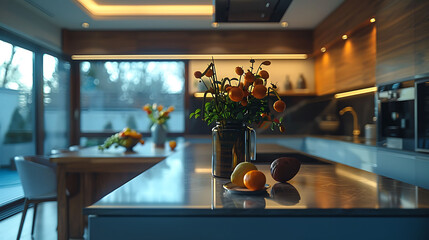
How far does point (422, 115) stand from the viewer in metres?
2.39

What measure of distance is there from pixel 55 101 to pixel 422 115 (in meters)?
4.63

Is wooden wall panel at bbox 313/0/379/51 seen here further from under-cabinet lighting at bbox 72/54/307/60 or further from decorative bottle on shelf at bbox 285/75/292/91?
decorative bottle on shelf at bbox 285/75/292/91

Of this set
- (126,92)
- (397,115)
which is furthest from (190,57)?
(397,115)

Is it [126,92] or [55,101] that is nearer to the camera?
[55,101]

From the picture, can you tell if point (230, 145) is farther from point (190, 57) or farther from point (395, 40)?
point (190, 57)

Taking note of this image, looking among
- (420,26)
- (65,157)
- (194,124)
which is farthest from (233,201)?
(194,124)

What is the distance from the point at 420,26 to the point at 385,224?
2110mm

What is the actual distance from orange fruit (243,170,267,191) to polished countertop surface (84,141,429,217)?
31 mm

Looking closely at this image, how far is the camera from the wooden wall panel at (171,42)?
4.93 metres

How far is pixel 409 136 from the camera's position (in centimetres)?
252

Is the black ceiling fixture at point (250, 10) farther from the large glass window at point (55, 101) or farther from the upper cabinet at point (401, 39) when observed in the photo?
the large glass window at point (55, 101)

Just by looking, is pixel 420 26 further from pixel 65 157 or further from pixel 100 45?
pixel 100 45

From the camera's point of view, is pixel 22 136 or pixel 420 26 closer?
pixel 420 26

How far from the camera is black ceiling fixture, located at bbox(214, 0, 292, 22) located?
1.91 m
